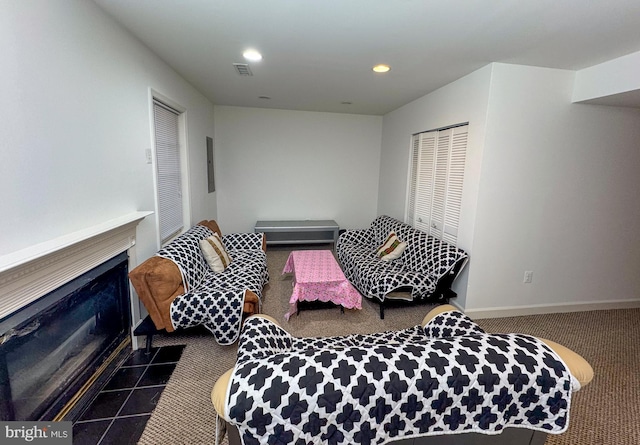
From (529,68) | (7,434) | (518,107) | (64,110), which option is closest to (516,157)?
(518,107)

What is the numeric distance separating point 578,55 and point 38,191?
3.74 metres

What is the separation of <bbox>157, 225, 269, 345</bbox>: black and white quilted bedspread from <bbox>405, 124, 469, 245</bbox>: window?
216 centimetres

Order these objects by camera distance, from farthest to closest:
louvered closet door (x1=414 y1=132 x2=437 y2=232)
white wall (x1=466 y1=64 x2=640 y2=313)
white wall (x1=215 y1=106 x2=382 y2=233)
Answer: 1. white wall (x1=215 y1=106 x2=382 y2=233)
2. louvered closet door (x1=414 y1=132 x2=437 y2=232)
3. white wall (x1=466 y1=64 x2=640 y2=313)

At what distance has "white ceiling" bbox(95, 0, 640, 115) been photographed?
171 centimetres

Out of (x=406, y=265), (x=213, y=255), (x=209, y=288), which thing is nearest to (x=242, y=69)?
(x=213, y=255)

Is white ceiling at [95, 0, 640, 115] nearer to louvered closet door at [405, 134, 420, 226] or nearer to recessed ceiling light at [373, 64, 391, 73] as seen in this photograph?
recessed ceiling light at [373, 64, 391, 73]

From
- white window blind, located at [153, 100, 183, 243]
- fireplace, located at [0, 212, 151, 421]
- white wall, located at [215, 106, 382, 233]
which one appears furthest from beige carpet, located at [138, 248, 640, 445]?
white wall, located at [215, 106, 382, 233]

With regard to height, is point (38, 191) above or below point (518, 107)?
below

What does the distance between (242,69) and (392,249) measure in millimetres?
2582

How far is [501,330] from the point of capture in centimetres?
275

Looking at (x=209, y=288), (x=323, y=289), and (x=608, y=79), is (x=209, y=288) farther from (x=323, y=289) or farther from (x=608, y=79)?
(x=608, y=79)

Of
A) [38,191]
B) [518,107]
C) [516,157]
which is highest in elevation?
[518,107]

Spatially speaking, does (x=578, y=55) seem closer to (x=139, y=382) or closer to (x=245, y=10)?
(x=245, y=10)

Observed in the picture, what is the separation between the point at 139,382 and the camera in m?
1.96
